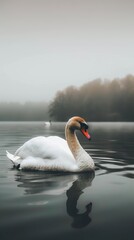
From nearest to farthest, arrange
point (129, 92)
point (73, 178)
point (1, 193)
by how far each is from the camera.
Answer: point (1, 193) < point (73, 178) < point (129, 92)

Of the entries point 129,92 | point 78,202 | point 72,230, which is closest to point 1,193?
point 78,202

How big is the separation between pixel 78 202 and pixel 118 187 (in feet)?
4.99

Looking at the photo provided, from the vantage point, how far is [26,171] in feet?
32.8

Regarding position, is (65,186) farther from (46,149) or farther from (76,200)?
(46,149)

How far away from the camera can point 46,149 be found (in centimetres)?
975

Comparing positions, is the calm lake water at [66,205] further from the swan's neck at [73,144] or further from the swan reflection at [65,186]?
the swan's neck at [73,144]

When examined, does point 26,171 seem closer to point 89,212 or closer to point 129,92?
point 89,212

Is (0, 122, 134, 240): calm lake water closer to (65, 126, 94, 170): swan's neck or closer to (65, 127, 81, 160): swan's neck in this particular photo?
(65, 126, 94, 170): swan's neck

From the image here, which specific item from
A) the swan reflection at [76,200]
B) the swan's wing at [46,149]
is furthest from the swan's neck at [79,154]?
the swan reflection at [76,200]

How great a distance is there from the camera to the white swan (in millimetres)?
9523

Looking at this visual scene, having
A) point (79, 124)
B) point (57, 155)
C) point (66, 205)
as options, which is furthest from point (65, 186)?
point (79, 124)

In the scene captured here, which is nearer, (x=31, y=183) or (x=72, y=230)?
(x=72, y=230)

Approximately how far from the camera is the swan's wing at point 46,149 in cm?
965

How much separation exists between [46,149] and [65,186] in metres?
2.06
